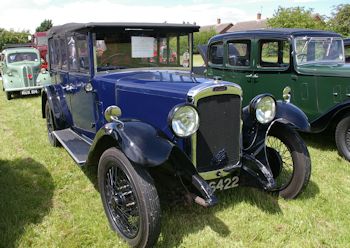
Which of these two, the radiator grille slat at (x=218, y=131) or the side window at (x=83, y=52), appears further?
the side window at (x=83, y=52)

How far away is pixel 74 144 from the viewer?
166 inches

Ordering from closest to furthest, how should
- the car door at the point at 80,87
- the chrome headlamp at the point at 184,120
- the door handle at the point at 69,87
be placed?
the chrome headlamp at the point at 184,120 < the car door at the point at 80,87 < the door handle at the point at 69,87

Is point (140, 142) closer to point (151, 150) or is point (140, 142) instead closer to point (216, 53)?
point (151, 150)

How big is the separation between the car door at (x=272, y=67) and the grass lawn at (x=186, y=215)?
163 cm

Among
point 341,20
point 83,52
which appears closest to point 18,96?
point 83,52

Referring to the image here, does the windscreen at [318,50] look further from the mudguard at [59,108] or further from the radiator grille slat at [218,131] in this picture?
the mudguard at [59,108]

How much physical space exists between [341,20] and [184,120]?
92.9ft

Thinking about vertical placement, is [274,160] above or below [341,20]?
below

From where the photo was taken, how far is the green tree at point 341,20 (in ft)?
83.5

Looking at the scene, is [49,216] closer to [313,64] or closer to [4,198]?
[4,198]

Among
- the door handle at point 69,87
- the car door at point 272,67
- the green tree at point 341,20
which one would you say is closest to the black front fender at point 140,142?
the door handle at point 69,87

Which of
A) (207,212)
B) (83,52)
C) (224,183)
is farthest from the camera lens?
(83,52)

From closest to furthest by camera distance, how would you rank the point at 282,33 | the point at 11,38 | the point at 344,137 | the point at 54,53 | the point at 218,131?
the point at 218,131 → the point at 344,137 → the point at 54,53 → the point at 282,33 → the point at 11,38

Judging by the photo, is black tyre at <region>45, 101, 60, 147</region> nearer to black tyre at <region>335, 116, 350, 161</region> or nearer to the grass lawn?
the grass lawn
